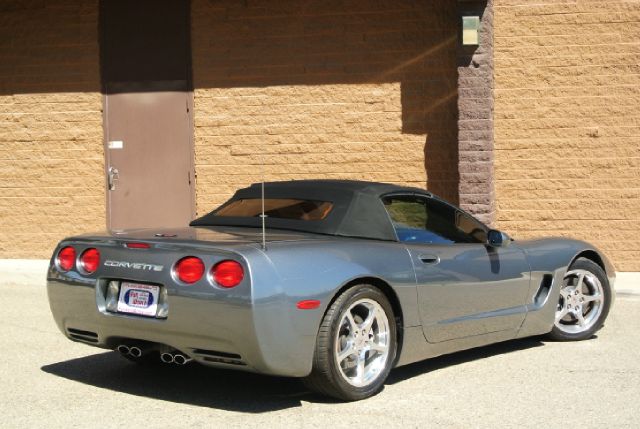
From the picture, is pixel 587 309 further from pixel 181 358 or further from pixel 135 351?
pixel 135 351

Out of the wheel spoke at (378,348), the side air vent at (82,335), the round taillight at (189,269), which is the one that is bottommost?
the wheel spoke at (378,348)

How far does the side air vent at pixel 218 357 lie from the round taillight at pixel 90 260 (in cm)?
87

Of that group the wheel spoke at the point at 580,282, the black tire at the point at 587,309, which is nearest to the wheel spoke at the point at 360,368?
the black tire at the point at 587,309

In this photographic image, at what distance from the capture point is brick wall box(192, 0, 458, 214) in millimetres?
12281

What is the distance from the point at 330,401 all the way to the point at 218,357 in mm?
774

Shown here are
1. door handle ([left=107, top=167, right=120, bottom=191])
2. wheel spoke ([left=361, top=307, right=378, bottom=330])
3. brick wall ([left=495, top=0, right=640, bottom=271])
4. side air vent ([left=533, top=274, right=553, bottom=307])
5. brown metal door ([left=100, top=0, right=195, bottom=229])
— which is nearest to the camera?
wheel spoke ([left=361, top=307, right=378, bottom=330])

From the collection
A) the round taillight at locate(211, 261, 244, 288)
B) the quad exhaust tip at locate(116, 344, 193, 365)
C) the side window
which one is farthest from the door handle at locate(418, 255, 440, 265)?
the quad exhaust tip at locate(116, 344, 193, 365)

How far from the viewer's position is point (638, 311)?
9.48m

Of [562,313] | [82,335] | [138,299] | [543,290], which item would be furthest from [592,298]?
[82,335]

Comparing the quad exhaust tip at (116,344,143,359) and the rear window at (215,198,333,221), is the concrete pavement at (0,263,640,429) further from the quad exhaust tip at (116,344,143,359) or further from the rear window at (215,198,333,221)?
the rear window at (215,198,333,221)

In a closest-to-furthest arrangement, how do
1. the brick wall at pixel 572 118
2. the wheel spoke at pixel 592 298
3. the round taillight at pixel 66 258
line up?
the round taillight at pixel 66 258 → the wheel spoke at pixel 592 298 → the brick wall at pixel 572 118

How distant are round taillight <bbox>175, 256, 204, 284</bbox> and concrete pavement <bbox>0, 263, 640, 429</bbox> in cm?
74

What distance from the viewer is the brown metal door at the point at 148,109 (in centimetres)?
1277

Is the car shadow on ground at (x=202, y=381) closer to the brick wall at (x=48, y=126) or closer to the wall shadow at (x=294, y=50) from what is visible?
the wall shadow at (x=294, y=50)
